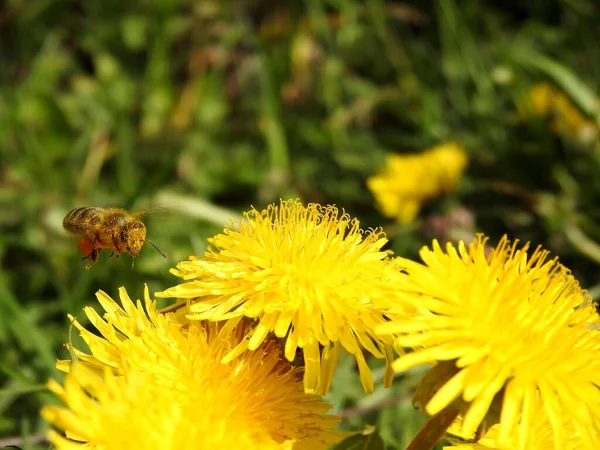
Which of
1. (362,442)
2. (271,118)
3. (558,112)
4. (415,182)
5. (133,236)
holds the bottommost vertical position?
(362,442)

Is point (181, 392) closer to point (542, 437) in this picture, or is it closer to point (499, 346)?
point (499, 346)

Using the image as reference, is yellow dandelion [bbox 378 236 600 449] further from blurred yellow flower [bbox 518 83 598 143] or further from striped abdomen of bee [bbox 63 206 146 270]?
blurred yellow flower [bbox 518 83 598 143]

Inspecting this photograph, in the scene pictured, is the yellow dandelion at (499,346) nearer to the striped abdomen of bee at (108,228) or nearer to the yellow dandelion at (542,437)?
the yellow dandelion at (542,437)

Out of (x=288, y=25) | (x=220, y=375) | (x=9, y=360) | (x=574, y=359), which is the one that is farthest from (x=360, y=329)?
(x=288, y=25)

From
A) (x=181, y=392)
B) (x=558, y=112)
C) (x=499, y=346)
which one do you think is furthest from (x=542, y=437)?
(x=558, y=112)

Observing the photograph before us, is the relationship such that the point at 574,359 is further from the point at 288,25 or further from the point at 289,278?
the point at 288,25

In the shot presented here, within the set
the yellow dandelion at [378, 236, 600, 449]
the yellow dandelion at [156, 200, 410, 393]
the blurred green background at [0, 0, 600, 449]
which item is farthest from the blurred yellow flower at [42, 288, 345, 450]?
the blurred green background at [0, 0, 600, 449]

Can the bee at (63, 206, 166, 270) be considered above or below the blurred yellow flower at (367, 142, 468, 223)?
below
